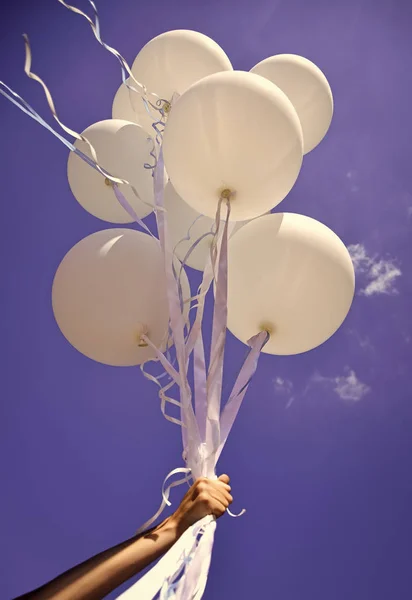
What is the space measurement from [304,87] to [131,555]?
252cm

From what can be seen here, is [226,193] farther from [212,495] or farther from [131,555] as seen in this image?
[131,555]

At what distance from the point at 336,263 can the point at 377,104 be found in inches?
129

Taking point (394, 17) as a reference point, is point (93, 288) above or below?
below

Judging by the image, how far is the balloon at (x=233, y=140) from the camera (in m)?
2.05

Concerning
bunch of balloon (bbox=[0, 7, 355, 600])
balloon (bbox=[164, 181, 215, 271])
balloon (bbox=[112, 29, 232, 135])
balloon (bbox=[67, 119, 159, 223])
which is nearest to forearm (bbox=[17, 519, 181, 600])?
bunch of balloon (bbox=[0, 7, 355, 600])

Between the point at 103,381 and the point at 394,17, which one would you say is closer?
the point at 394,17

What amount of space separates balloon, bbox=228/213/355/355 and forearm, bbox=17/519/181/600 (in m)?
0.93

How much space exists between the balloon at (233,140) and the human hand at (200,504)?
113 cm

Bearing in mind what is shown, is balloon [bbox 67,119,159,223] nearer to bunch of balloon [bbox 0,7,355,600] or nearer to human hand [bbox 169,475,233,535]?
bunch of balloon [bbox 0,7,355,600]

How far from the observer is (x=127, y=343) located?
90.0 inches

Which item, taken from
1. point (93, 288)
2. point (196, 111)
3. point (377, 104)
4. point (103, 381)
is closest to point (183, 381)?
point (93, 288)

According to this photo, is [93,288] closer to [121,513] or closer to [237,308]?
[237,308]

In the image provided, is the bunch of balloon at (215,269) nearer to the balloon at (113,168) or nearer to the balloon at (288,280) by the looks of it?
the balloon at (288,280)

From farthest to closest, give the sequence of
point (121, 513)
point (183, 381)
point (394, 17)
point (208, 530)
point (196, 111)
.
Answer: point (121, 513) → point (394, 17) → point (196, 111) → point (183, 381) → point (208, 530)
